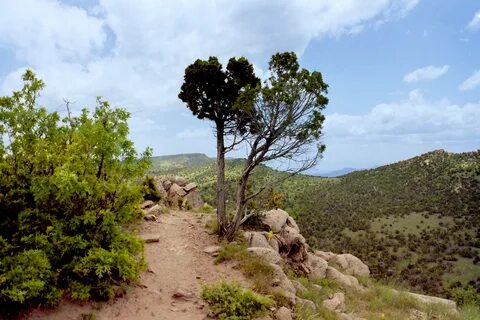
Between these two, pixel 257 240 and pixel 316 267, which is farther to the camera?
pixel 316 267

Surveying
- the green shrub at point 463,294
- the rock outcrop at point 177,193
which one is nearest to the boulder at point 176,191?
the rock outcrop at point 177,193

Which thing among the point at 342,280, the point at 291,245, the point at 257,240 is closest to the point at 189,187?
the point at 291,245

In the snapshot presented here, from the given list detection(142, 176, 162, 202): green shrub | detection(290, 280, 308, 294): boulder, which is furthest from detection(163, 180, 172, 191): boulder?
detection(290, 280, 308, 294): boulder

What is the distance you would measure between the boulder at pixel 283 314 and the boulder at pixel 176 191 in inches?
647

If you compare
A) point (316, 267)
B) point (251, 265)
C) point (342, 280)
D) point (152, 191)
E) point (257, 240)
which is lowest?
point (342, 280)

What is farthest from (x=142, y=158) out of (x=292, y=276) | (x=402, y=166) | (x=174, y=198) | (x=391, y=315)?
(x=402, y=166)

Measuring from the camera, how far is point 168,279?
42.1 ft

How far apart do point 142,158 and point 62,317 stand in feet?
13.4

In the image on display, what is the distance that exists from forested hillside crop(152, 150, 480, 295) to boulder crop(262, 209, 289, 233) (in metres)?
24.6

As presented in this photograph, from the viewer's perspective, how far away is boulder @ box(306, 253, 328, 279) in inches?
735

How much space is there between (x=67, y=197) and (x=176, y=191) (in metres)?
17.9

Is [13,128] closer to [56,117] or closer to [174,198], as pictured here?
[56,117]

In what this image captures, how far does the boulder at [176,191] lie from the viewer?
89.8ft

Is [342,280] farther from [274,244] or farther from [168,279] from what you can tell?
[168,279]
